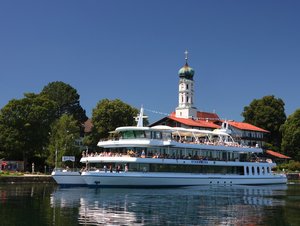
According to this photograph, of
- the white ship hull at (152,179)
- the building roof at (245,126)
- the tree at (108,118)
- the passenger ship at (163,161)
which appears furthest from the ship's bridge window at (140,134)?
the building roof at (245,126)

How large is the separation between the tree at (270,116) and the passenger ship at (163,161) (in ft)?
171

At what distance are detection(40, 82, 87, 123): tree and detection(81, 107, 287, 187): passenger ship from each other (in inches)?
1617

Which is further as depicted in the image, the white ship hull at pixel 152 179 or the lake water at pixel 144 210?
the white ship hull at pixel 152 179

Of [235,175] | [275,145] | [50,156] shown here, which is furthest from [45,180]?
[275,145]

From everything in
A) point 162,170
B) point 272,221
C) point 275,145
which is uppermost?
point 275,145

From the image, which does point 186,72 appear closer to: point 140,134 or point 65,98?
point 65,98

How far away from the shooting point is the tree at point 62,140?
74.6 metres

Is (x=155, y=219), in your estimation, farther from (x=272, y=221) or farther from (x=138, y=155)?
(x=138, y=155)

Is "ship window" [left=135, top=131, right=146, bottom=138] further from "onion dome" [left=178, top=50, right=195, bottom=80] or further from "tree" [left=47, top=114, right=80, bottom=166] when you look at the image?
"onion dome" [left=178, top=50, right=195, bottom=80]

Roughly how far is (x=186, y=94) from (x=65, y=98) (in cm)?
3560

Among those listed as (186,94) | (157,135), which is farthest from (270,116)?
(157,135)

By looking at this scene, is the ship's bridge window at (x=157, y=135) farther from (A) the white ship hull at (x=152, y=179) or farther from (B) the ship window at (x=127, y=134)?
(A) the white ship hull at (x=152, y=179)

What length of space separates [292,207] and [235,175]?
26364 millimetres

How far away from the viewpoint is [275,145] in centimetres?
11538
